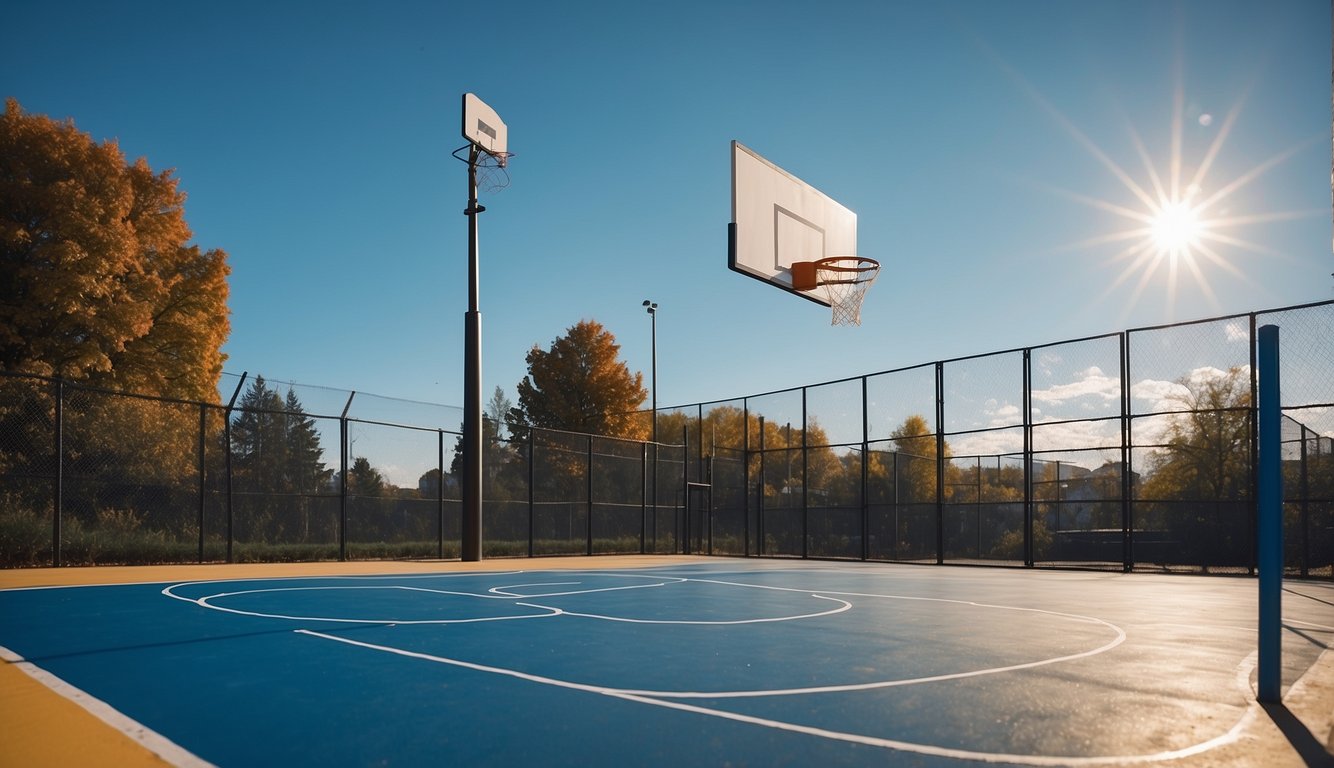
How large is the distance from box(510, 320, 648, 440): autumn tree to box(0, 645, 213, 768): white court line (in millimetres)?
30675

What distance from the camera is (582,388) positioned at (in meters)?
36.0

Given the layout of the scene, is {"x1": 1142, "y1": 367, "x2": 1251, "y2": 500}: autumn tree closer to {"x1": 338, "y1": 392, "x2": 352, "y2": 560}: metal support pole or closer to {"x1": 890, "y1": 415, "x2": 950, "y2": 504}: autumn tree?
{"x1": 890, "y1": 415, "x2": 950, "y2": 504}: autumn tree

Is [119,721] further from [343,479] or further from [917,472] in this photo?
[917,472]

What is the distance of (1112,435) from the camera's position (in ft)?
59.0

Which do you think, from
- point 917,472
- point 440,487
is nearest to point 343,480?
point 440,487

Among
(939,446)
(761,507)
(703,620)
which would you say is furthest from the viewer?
(761,507)

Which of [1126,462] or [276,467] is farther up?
[1126,462]

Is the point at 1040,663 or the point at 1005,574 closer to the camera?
the point at 1040,663

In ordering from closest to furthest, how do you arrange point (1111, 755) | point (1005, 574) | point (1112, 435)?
point (1111, 755) → point (1005, 574) → point (1112, 435)

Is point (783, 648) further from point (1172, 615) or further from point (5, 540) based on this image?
point (5, 540)

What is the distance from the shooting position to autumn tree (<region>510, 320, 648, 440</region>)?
35.8 metres

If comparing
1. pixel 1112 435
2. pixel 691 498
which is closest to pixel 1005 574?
pixel 1112 435

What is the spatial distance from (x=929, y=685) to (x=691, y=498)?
19973 millimetres

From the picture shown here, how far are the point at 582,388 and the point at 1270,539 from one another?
106 feet
